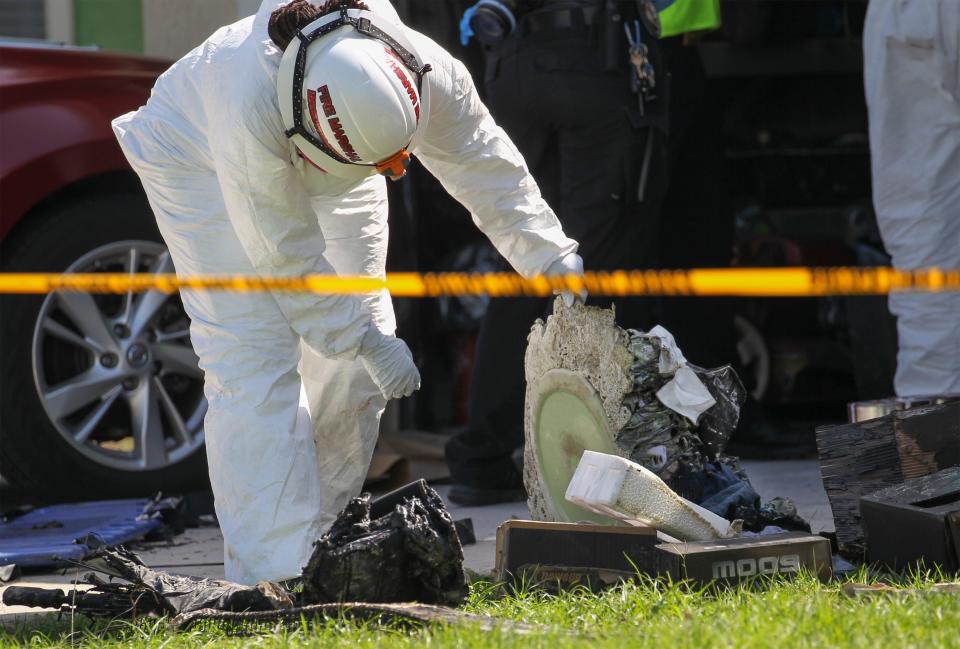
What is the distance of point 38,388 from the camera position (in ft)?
16.1

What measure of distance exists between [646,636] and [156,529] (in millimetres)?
2302

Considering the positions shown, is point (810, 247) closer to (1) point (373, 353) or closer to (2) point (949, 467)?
(2) point (949, 467)

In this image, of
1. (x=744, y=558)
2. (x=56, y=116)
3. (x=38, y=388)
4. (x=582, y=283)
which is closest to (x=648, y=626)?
(x=744, y=558)

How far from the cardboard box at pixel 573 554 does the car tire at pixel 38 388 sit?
2.00 meters

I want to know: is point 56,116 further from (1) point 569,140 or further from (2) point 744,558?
(2) point 744,558

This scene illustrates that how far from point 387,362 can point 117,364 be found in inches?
64.1

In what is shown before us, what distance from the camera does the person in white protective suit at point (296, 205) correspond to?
11.6 ft

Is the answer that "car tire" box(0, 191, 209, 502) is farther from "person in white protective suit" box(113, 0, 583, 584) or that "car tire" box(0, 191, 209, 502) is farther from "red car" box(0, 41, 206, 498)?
"person in white protective suit" box(113, 0, 583, 584)

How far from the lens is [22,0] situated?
6.59 meters

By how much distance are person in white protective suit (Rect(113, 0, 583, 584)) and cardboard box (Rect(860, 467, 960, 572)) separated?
1128 millimetres

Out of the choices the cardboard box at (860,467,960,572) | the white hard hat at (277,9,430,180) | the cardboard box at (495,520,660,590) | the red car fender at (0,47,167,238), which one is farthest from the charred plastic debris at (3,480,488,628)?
the red car fender at (0,47,167,238)

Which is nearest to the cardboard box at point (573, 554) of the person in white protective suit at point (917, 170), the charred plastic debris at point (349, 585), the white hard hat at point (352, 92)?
the charred plastic debris at point (349, 585)

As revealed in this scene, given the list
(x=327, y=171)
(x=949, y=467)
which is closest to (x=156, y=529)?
(x=327, y=171)

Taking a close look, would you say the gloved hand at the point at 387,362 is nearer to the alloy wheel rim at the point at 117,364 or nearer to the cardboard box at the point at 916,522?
the cardboard box at the point at 916,522
